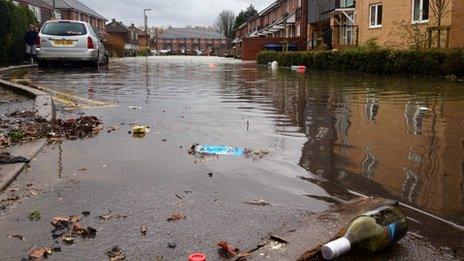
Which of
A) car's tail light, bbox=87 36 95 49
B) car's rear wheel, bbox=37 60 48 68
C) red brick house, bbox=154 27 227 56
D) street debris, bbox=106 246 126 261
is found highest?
red brick house, bbox=154 27 227 56

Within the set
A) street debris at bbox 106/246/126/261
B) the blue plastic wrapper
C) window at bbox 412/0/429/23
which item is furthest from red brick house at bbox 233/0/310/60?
street debris at bbox 106/246/126/261

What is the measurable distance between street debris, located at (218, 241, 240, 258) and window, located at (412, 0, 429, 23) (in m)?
21.9

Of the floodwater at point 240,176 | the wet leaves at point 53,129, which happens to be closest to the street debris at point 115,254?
the floodwater at point 240,176

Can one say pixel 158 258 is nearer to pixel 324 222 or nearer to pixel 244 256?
pixel 244 256

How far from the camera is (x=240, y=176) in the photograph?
4406 millimetres

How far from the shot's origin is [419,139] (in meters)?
5.89

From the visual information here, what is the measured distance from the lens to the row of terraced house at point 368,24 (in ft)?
65.9

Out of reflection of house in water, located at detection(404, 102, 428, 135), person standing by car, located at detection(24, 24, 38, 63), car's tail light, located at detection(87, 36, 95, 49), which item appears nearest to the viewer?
reflection of house in water, located at detection(404, 102, 428, 135)

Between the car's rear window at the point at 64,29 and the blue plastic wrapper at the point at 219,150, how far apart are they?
1322cm

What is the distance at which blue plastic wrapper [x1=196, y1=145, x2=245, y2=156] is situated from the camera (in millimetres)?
5234

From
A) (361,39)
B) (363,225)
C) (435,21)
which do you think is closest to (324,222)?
(363,225)

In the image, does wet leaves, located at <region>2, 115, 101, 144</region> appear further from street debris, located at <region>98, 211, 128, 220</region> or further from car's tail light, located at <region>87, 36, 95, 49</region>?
car's tail light, located at <region>87, 36, 95, 49</region>

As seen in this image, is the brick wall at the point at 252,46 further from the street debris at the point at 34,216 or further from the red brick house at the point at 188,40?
the red brick house at the point at 188,40

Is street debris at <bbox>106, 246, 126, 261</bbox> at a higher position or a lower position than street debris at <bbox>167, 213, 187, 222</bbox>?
lower
